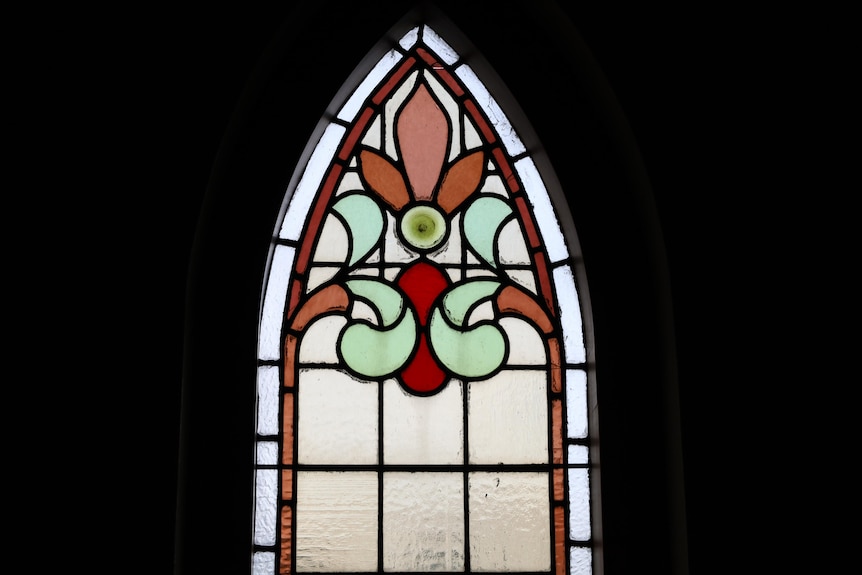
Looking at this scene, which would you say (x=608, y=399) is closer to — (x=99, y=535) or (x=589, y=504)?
(x=589, y=504)

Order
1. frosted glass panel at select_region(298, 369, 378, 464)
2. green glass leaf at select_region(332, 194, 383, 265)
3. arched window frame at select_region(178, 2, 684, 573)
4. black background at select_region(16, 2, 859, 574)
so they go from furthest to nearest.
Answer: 1. green glass leaf at select_region(332, 194, 383, 265)
2. frosted glass panel at select_region(298, 369, 378, 464)
3. arched window frame at select_region(178, 2, 684, 573)
4. black background at select_region(16, 2, 859, 574)

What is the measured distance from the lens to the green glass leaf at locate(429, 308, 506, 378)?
210 cm

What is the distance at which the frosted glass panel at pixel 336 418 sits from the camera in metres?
2.04

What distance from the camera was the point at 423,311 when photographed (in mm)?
2127

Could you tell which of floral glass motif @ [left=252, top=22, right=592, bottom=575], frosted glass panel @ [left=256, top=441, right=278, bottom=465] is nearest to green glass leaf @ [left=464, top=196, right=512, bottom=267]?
floral glass motif @ [left=252, top=22, right=592, bottom=575]

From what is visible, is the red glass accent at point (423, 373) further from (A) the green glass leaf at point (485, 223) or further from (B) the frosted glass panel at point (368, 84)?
(B) the frosted glass panel at point (368, 84)

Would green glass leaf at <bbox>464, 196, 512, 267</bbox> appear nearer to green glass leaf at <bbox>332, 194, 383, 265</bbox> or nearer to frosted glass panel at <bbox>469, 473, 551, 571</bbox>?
green glass leaf at <bbox>332, 194, 383, 265</bbox>

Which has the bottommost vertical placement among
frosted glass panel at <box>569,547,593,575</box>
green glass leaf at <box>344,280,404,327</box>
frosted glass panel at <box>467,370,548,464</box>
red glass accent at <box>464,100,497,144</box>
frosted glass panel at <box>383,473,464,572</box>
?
frosted glass panel at <box>569,547,593,575</box>

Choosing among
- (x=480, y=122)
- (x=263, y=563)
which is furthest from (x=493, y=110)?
(x=263, y=563)

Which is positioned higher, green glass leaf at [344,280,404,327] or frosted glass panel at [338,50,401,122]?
frosted glass panel at [338,50,401,122]

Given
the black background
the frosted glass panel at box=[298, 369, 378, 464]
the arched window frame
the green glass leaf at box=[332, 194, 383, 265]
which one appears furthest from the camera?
the green glass leaf at box=[332, 194, 383, 265]

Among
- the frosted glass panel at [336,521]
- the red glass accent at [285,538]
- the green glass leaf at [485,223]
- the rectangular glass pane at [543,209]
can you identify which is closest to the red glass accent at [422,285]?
the green glass leaf at [485,223]

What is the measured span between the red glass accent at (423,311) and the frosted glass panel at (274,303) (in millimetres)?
238

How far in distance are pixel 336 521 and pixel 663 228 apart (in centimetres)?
85
